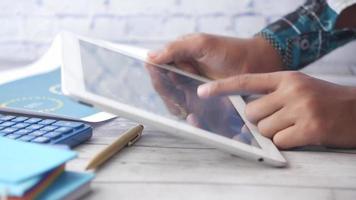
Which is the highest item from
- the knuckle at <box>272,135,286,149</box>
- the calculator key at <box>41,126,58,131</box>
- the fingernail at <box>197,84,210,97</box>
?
the fingernail at <box>197,84,210,97</box>

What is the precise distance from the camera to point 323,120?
0.52m

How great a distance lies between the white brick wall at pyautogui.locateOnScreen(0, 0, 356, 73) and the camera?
109 cm

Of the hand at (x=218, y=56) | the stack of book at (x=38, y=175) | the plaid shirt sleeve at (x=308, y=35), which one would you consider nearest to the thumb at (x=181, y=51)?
the hand at (x=218, y=56)

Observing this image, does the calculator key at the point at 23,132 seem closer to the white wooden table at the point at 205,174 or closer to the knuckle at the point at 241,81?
the white wooden table at the point at 205,174

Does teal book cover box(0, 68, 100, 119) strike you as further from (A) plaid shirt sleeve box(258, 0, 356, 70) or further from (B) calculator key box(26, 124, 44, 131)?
(A) plaid shirt sleeve box(258, 0, 356, 70)

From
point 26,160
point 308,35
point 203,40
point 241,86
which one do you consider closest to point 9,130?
point 26,160

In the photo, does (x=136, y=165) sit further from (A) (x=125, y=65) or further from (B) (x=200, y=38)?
(B) (x=200, y=38)

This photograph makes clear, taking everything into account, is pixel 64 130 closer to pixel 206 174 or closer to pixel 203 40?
pixel 206 174

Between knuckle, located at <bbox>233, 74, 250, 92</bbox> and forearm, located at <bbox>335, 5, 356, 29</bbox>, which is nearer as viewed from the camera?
knuckle, located at <bbox>233, 74, 250, 92</bbox>

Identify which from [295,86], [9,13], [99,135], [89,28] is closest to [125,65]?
[99,135]

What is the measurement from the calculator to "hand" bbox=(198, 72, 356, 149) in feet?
0.47

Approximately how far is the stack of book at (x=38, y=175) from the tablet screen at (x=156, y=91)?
3.4 inches

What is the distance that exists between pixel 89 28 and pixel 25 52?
0.16 m

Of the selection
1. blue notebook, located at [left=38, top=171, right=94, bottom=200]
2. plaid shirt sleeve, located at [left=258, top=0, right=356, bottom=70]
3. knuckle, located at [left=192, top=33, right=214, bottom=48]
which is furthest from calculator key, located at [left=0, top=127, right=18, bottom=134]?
plaid shirt sleeve, located at [left=258, top=0, right=356, bottom=70]
